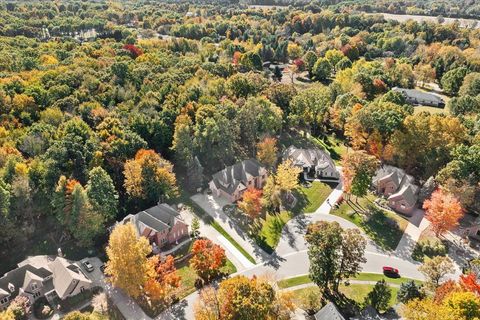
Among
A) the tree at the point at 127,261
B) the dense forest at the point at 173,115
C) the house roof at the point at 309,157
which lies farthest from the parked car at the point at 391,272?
the tree at the point at 127,261

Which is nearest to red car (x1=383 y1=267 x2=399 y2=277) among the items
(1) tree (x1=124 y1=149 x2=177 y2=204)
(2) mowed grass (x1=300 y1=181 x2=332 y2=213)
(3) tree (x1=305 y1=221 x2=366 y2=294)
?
(3) tree (x1=305 y1=221 x2=366 y2=294)

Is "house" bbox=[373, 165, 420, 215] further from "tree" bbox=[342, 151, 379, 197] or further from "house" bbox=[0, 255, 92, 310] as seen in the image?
"house" bbox=[0, 255, 92, 310]

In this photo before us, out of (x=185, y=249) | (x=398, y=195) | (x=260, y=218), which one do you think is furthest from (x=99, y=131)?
(x=398, y=195)

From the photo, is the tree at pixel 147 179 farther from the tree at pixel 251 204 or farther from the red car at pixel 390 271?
the red car at pixel 390 271

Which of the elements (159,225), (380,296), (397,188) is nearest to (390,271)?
(380,296)

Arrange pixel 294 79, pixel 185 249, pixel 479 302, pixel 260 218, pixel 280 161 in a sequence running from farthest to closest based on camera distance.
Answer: pixel 294 79 → pixel 280 161 → pixel 260 218 → pixel 185 249 → pixel 479 302

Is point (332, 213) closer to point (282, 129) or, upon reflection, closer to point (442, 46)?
point (282, 129)
